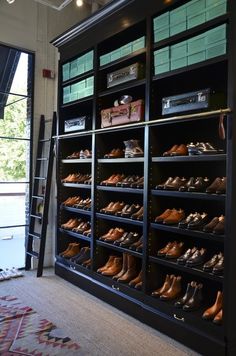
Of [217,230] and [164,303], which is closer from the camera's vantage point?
[217,230]

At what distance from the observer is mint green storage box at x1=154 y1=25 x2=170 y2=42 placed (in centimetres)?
273

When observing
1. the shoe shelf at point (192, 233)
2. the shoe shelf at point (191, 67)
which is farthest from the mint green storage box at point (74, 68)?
the shoe shelf at point (192, 233)

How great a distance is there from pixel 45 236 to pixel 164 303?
6.88 feet

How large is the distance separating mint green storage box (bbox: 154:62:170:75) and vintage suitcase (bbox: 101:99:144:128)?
32 centimetres

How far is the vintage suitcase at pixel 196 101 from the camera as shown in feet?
8.08

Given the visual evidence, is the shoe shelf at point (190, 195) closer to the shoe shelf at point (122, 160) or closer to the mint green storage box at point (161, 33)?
the shoe shelf at point (122, 160)

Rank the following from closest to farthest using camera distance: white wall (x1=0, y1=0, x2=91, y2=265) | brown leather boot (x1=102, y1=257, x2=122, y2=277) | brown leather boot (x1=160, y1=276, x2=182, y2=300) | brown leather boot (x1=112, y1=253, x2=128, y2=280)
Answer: brown leather boot (x1=160, y1=276, x2=182, y2=300) < brown leather boot (x1=112, y1=253, x2=128, y2=280) < brown leather boot (x1=102, y1=257, x2=122, y2=277) < white wall (x1=0, y1=0, x2=91, y2=265)

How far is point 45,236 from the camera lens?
4.28 m

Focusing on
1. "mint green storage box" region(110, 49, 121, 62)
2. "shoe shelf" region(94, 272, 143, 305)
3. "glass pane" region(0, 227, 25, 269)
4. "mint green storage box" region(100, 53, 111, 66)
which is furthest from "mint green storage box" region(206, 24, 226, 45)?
"glass pane" region(0, 227, 25, 269)

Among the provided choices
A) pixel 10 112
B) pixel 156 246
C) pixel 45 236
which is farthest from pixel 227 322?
pixel 10 112

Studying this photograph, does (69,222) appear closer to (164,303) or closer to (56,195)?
(56,195)

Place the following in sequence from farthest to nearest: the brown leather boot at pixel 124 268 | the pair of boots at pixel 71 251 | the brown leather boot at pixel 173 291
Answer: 1. the pair of boots at pixel 71 251
2. the brown leather boot at pixel 124 268
3. the brown leather boot at pixel 173 291

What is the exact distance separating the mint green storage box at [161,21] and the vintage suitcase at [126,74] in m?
0.38

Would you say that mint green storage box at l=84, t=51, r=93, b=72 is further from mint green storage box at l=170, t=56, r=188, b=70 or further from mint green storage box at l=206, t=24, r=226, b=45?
mint green storage box at l=206, t=24, r=226, b=45
